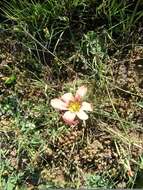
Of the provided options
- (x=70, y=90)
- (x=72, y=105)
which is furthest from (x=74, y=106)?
(x=70, y=90)

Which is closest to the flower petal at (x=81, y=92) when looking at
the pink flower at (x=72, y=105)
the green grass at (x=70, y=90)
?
the pink flower at (x=72, y=105)

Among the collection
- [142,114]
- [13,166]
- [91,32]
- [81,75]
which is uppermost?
[91,32]

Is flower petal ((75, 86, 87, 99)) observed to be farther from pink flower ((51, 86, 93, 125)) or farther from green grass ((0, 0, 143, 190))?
green grass ((0, 0, 143, 190))

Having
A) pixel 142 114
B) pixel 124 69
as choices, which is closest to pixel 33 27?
pixel 124 69

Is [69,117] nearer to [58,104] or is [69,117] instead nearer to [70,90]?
[58,104]

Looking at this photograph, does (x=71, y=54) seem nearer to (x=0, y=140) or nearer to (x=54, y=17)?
(x=54, y=17)

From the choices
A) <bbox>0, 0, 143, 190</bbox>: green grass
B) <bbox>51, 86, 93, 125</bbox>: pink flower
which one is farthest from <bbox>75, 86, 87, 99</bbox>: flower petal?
<bbox>0, 0, 143, 190</bbox>: green grass

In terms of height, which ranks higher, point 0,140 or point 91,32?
point 91,32
